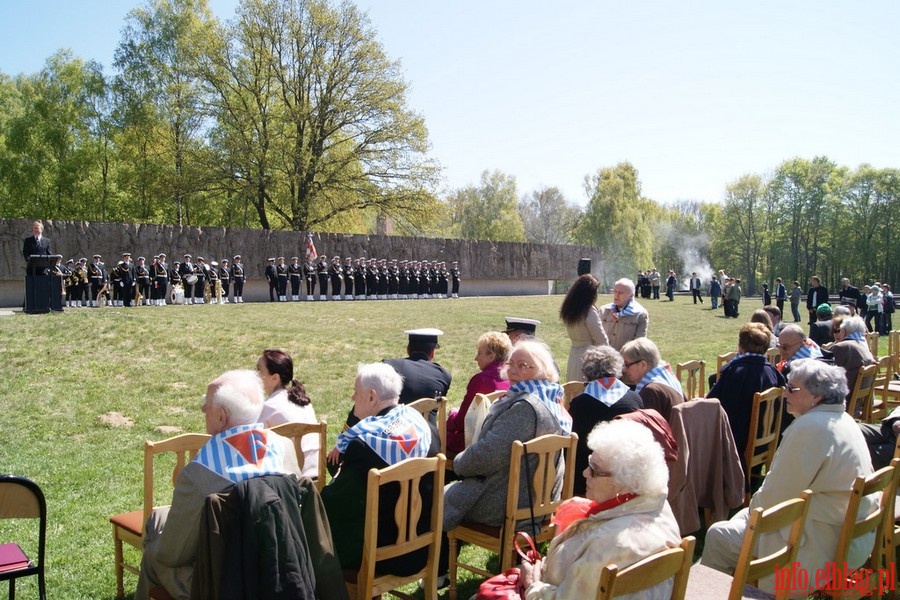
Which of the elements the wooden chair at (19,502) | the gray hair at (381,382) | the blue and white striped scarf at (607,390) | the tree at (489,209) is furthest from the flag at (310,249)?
the tree at (489,209)

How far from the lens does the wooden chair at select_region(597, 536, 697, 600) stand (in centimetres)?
204

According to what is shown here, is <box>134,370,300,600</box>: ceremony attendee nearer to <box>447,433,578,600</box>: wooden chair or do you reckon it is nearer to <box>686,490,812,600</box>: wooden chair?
<box>447,433,578,600</box>: wooden chair

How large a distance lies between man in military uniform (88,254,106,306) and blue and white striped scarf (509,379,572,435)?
18.5 meters

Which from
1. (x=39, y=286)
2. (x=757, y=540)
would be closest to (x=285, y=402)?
(x=757, y=540)

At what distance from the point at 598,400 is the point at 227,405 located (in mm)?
2168

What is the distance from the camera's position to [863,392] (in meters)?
6.71

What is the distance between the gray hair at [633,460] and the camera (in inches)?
96.1

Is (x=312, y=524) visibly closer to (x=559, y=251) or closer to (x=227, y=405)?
(x=227, y=405)

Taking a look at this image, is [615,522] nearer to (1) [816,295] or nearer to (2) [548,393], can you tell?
(2) [548,393]

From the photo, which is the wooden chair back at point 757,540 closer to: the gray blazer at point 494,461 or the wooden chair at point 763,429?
the gray blazer at point 494,461

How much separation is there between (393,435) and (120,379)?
6861 mm

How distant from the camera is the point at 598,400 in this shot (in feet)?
13.9

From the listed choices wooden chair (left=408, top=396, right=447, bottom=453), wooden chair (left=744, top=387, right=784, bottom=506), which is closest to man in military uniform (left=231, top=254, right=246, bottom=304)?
wooden chair (left=408, top=396, right=447, bottom=453)

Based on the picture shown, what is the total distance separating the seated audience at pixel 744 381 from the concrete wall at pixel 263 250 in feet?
64.6
